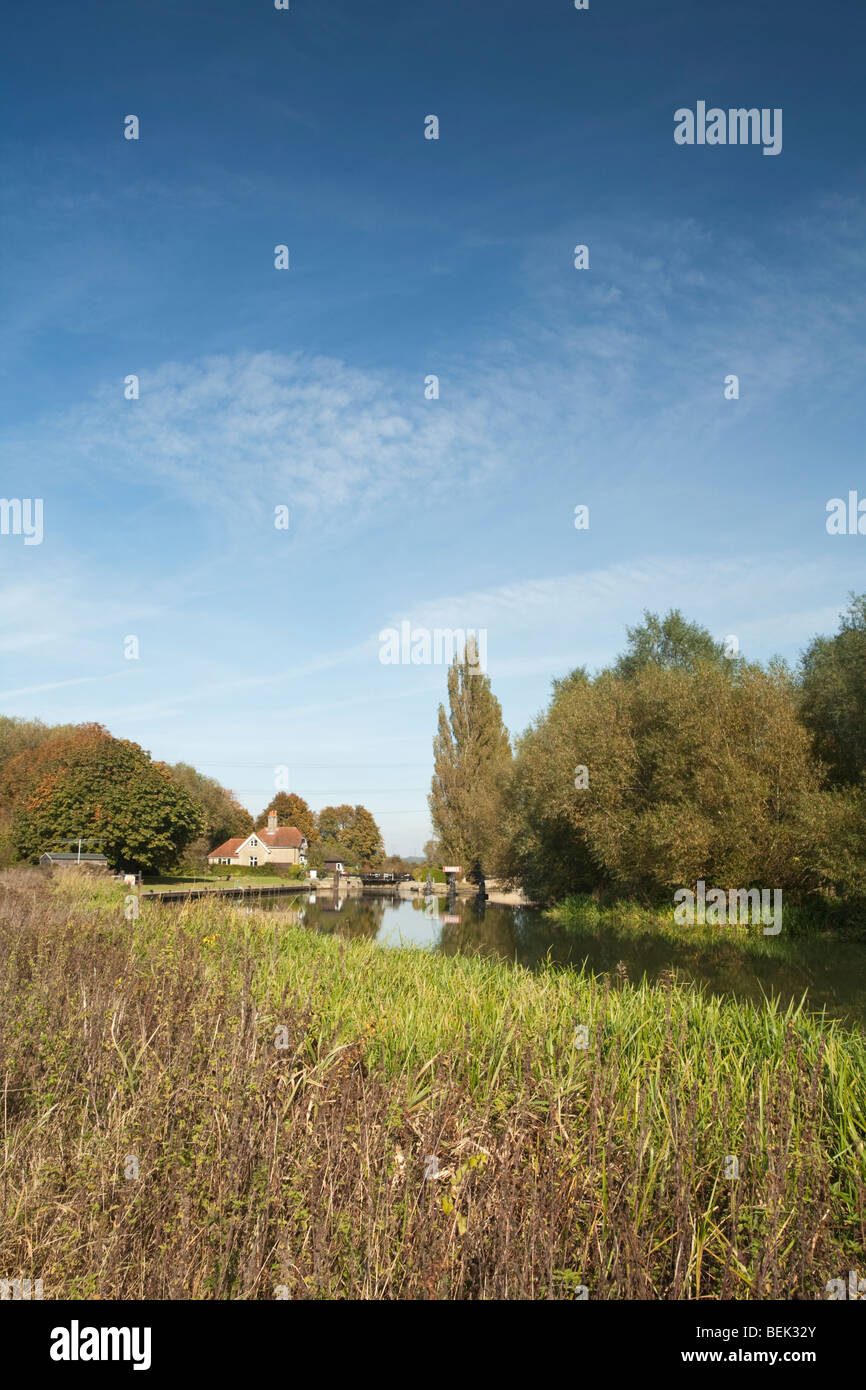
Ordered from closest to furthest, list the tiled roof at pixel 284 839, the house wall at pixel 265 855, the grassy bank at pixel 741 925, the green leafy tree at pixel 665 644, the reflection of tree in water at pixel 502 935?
the reflection of tree in water at pixel 502 935 → the grassy bank at pixel 741 925 → the green leafy tree at pixel 665 644 → the house wall at pixel 265 855 → the tiled roof at pixel 284 839

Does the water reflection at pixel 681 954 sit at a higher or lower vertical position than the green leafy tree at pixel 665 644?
lower

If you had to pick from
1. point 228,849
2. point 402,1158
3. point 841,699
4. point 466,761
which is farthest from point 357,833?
point 402,1158

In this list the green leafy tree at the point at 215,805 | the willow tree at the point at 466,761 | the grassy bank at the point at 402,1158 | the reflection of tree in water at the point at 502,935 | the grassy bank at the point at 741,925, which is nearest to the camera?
the grassy bank at the point at 402,1158

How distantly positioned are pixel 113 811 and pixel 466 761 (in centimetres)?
2505

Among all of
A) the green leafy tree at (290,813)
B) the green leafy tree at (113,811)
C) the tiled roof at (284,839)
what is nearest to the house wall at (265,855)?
the tiled roof at (284,839)

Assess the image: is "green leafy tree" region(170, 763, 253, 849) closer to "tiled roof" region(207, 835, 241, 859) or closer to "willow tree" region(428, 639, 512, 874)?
"tiled roof" region(207, 835, 241, 859)

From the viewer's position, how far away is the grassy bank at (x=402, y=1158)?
3.89 metres

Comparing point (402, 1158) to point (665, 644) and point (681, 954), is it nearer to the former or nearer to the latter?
point (681, 954)

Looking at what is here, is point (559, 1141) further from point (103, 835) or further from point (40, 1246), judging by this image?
point (103, 835)

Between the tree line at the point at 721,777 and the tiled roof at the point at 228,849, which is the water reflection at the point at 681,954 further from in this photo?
the tiled roof at the point at 228,849

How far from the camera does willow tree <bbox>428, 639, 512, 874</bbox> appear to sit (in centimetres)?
6209

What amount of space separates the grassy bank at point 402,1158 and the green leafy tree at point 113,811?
1999 inches
